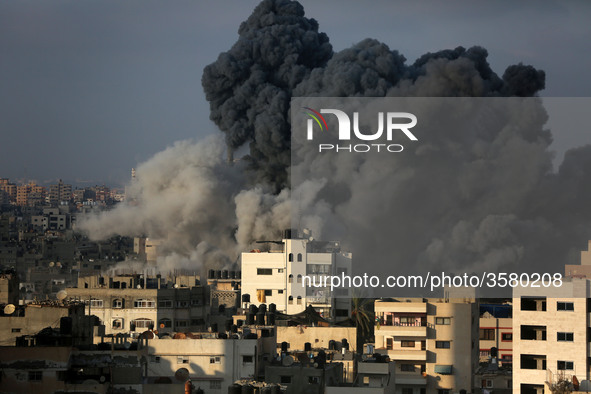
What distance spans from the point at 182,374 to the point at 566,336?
7.24 metres

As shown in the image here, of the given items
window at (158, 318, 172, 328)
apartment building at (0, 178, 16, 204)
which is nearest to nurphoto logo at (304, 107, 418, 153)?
window at (158, 318, 172, 328)

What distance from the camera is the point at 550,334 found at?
104 feet

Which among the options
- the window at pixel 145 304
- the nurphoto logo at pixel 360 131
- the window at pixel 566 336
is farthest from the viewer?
the nurphoto logo at pixel 360 131

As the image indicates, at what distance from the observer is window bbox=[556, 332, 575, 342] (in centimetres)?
3140

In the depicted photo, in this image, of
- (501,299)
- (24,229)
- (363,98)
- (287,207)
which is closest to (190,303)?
(501,299)

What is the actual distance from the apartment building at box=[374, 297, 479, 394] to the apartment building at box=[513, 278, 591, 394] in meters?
6.85

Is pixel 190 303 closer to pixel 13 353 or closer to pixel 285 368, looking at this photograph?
pixel 285 368

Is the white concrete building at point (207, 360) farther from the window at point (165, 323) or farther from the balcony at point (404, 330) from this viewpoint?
the window at point (165, 323)

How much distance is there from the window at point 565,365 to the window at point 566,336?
43 centimetres

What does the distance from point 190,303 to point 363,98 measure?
2169cm

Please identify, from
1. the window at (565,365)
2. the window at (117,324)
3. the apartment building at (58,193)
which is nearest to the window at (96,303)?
the window at (117,324)

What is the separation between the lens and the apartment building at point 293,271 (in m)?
53.2

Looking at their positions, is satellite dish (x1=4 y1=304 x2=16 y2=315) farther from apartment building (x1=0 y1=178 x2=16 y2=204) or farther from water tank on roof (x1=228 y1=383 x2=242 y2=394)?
apartment building (x1=0 y1=178 x2=16 y2=204)

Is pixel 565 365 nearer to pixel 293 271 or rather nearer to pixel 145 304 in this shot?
pixel 145 304
